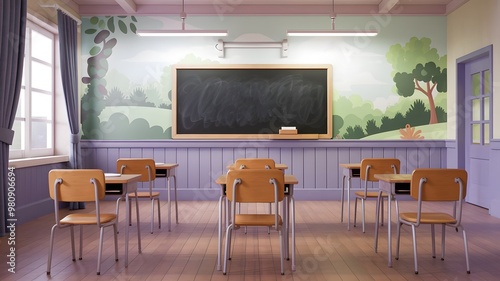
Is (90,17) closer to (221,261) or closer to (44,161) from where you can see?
(44,161)

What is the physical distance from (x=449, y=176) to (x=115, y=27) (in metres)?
5.72

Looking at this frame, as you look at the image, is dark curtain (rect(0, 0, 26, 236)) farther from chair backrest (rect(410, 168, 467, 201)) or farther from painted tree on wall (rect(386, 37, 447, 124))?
painted tree on wall (rect(386, 37, 447, 124))

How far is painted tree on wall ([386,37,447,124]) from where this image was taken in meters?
7.05

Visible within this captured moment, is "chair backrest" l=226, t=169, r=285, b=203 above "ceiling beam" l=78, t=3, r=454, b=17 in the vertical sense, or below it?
below

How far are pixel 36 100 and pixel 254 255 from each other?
13.1ft

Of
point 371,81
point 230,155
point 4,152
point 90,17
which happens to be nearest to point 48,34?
point 90,17

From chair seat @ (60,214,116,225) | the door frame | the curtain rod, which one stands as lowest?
chair seat @ (60,214,116,225)

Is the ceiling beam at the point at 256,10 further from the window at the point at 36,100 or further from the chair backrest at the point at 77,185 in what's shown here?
the chair backrest at the point at 77,185

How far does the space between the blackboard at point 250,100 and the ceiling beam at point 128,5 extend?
112cm

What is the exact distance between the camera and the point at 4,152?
15.0ft

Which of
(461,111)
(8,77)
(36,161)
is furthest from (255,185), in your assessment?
(461,111)

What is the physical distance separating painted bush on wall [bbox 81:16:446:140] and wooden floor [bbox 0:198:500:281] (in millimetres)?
2160

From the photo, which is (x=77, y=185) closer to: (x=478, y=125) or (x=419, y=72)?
(x=478, y=125)

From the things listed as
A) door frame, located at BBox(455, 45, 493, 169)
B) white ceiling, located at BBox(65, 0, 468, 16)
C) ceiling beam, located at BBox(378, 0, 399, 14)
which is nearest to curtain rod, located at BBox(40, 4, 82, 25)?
white ceiling, located at BBox(65, 0, 468, 16)
